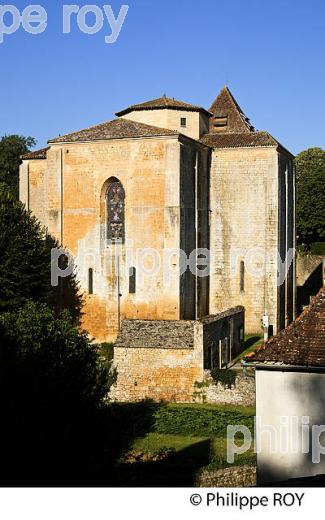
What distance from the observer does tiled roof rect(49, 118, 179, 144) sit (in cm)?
3533

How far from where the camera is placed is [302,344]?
46.3 ft

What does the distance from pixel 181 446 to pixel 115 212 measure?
16311mm

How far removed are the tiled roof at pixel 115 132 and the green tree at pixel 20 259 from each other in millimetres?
4338

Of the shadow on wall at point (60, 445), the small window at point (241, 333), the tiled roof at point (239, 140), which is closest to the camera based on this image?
the shadow on wall at point (60, 445)

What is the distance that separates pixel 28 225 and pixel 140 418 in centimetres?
1209

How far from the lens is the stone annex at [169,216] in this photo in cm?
3494

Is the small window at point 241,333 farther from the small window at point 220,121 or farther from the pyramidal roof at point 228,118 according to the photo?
the small window at point 220,121

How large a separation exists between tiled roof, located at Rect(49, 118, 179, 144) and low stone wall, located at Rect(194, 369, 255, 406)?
1283 centimetres

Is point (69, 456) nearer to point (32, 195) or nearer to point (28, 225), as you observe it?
point (28, 225)

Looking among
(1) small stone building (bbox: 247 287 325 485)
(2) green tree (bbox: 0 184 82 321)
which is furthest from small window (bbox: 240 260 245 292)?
(1) small stone building (bbox: 247 287 325 485)

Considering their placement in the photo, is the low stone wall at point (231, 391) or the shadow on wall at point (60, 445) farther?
the low stone wall at point (231, 391)

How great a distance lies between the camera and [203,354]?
2744 centimetres

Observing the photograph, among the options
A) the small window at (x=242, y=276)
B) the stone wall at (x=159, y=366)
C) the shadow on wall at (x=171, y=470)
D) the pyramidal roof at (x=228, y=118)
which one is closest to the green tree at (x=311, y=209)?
the pyramidal roof at (x=228, y=118)

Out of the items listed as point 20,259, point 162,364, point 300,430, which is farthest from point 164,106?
point 300,430
